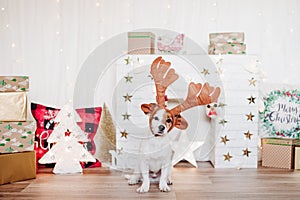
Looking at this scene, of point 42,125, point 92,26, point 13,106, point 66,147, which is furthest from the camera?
point 92,26

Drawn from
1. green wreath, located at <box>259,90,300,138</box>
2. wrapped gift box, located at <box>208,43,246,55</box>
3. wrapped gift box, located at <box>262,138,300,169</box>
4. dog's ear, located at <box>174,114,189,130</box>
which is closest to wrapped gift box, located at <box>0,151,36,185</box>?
dog's ear, located at <box>174,114,189,130</box>

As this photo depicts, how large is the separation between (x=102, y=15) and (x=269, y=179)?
173cm

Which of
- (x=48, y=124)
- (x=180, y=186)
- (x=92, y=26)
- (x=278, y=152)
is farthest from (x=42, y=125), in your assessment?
(x=278, y=152)

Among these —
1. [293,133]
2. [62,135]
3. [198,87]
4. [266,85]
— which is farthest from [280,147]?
[62,135]

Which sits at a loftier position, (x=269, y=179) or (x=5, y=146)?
(x=5, y=146)

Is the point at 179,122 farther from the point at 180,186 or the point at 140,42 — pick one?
the point at 140,42

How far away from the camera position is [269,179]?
2.42m

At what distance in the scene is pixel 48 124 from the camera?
2.74 m

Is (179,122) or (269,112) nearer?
(179,122)

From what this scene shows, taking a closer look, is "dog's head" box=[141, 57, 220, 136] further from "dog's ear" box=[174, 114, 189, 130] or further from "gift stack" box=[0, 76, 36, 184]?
"gift stack" box=[0, 76, 36, 184]

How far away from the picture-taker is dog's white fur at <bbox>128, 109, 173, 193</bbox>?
2107 millimetres

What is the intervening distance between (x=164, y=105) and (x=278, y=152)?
3.60ft

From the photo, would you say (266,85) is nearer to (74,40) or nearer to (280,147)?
(280,147)

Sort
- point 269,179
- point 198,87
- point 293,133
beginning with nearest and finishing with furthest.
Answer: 1. point 198,87
2. point 269,179
3. point 293,133
